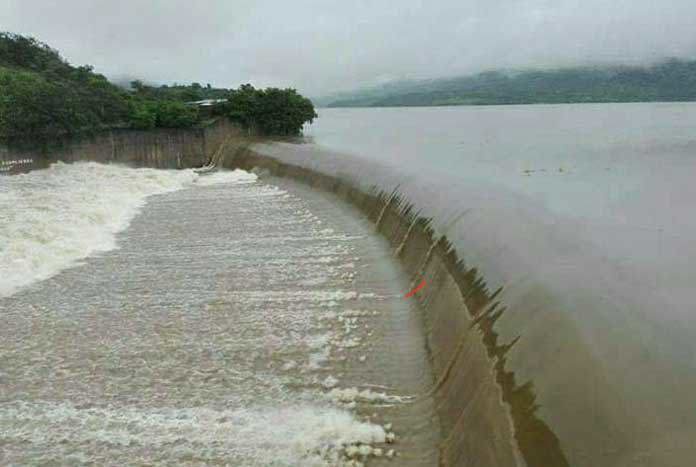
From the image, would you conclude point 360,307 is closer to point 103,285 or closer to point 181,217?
point 103,285

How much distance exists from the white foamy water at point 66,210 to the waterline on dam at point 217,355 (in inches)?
5.8

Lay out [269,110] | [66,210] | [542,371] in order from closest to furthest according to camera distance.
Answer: [542,371]
[66,210]
[269,110]

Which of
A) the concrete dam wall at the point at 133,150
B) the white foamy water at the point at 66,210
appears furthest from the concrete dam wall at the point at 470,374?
the concrete dam wall at the point at 133,150

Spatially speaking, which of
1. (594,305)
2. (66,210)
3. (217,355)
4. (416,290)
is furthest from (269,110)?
(594,305)

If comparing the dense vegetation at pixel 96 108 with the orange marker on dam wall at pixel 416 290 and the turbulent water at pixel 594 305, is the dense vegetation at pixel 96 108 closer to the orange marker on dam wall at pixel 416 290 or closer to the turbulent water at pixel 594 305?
the turbulent water at pixel 594 305

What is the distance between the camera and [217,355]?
700 centimetres

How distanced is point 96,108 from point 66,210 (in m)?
19.5

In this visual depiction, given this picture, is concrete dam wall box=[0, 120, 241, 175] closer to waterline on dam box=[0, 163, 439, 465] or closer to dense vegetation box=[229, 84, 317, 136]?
dense vegetation box=[229, 84, 317, 136]

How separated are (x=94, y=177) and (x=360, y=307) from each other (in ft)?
79.2

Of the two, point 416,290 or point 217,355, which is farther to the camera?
point 416,290

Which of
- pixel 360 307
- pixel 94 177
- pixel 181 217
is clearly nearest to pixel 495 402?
pixel 360 307

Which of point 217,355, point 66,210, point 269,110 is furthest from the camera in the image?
point 269,110

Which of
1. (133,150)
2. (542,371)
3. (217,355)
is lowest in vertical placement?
(217,355)

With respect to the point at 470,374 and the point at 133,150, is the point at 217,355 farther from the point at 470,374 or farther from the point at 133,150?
the point at 133,150
